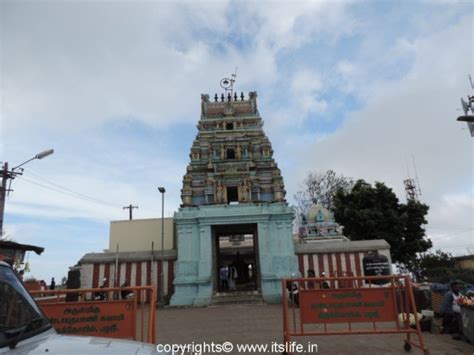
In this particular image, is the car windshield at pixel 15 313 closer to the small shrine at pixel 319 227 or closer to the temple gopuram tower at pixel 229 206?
the temple gopuram tower at pixel 229 206

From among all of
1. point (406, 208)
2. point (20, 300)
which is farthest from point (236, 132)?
point (20, 300)

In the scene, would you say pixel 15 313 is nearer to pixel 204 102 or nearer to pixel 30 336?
pixel 30 336

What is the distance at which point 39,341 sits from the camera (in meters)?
2.59

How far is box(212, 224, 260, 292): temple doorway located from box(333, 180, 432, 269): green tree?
23.9 ft

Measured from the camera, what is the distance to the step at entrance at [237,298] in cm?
1478

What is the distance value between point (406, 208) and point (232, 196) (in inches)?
509

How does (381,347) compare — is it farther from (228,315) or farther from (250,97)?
(250,97)

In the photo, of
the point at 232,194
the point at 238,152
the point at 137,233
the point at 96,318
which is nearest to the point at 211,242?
the point at 232,194

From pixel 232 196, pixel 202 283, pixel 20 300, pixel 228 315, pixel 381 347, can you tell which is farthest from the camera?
pixel 232 196

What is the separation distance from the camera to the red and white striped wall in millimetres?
16703

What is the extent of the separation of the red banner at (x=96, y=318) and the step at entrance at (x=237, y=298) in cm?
1019

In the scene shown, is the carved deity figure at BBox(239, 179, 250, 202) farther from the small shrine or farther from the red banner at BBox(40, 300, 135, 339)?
the red banner at BBox(40, 300, 135, 339)

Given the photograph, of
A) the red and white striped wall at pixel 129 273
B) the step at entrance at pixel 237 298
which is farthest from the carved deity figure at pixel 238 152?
the step at entrance at pixel 237 298

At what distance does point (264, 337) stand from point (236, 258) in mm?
19477
